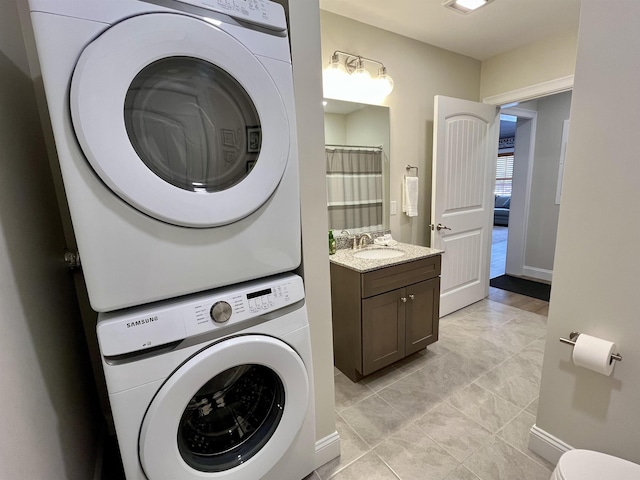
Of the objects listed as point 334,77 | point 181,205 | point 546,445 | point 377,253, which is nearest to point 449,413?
point 546,445

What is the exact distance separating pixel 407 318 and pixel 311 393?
3.48 feet

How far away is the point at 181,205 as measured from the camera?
2.45 ft

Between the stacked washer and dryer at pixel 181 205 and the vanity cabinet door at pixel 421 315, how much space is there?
1185mm

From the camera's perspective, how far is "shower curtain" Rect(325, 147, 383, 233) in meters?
2.17

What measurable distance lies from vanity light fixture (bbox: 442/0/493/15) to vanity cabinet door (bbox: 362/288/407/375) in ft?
6.11

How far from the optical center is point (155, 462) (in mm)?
792

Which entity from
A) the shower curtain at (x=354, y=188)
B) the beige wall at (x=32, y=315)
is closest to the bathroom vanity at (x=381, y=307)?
the shower curtain at (x=354, y=188)

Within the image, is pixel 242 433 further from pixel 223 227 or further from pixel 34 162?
pixel 34 162

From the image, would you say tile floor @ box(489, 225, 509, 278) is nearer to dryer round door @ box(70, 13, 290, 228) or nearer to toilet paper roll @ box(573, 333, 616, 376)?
toilet paper roll @ box(573, 333, 616, 376)

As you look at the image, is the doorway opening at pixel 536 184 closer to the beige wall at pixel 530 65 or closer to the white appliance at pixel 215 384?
the beige wall at pixel 530 65

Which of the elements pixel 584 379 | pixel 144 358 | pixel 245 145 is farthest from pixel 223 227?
Answer: pixel 584 379

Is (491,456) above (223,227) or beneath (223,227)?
beneath

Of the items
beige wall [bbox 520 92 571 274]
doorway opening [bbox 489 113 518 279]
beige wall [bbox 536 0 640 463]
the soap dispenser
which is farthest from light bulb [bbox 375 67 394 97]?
doorway opening [bbox 489 113 518 279]

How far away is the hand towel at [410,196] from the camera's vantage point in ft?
8.25
